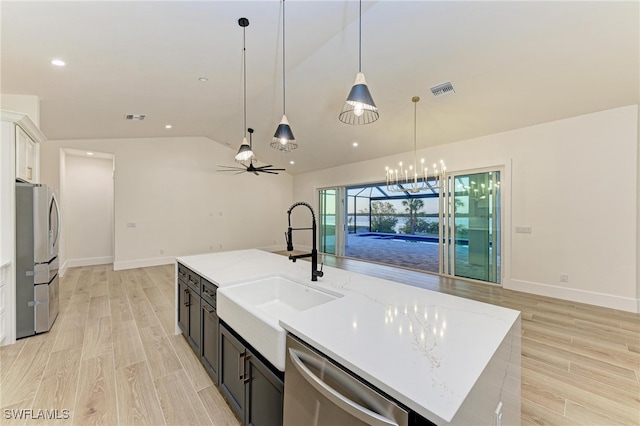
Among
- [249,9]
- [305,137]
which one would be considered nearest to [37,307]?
[249,9]

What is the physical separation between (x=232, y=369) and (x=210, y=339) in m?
0.46

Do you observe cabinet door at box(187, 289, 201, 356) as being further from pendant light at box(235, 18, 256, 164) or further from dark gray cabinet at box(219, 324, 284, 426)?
pendant light at box(235, 18, 256, 164)

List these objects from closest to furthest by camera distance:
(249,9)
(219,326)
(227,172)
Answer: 1. (219,326)
2. (249,9)
3. (227,172)

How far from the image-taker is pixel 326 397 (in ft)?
3.03

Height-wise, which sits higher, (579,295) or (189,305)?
(189,305)

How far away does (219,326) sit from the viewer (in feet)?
5.97

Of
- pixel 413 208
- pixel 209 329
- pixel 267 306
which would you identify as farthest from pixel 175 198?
pixel 413 208

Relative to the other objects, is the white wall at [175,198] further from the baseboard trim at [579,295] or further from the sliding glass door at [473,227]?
the baseboard trim at [579,295]

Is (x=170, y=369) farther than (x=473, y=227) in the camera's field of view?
No

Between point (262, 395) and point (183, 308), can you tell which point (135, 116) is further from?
point (262, 395)

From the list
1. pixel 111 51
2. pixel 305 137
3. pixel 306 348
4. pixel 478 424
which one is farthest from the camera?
pixel 305 137

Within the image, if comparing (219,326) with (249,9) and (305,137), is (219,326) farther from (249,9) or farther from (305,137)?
(305,137)

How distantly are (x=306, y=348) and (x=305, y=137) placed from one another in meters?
5.62

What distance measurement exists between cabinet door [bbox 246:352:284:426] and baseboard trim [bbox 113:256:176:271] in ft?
18.8
